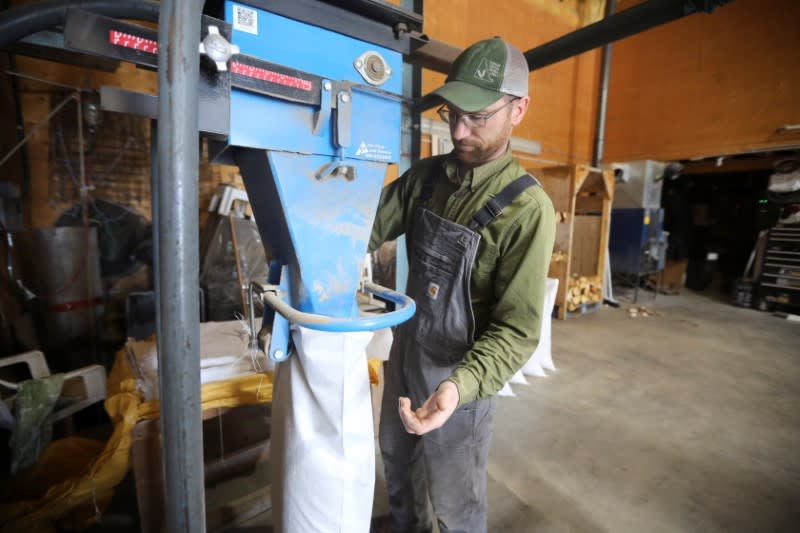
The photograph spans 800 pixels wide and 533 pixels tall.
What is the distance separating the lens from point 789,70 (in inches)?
194

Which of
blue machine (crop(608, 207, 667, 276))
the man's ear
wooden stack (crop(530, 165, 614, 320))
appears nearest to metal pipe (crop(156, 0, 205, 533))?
the man's ear

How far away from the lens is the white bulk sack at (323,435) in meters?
0.76

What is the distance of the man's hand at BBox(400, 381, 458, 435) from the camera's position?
0.74 meters

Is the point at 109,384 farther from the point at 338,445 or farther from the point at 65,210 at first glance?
the point at 65,210

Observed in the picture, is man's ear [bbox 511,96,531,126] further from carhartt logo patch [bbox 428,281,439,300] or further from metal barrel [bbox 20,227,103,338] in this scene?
metal barrel [bbox 20,227,103,338]

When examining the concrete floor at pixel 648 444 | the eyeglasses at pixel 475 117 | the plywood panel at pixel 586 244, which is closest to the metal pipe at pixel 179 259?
the eyeglasses at pixel 475 117

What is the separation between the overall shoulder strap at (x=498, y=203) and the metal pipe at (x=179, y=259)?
0.68 m

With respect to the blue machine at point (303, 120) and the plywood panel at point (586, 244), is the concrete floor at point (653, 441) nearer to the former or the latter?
the blue machine at point (303, 120)

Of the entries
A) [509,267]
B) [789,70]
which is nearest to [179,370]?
[509,267]

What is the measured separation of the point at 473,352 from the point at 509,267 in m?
0.24

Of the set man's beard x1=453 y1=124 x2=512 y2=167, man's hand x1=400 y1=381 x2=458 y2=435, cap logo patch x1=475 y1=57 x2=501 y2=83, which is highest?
cap logo patch x1=475 y1=57 x2=501 y2=83

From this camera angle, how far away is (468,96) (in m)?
0.93

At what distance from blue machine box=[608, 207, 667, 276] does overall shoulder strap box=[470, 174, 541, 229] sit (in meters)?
5.46

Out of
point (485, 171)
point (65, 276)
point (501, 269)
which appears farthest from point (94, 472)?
point (65, 276)
